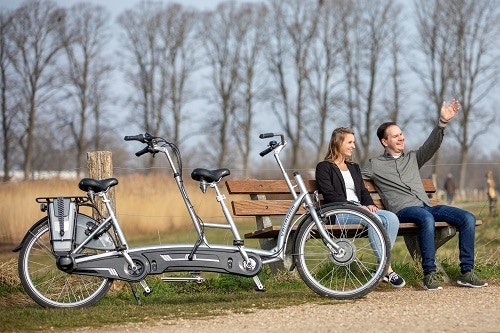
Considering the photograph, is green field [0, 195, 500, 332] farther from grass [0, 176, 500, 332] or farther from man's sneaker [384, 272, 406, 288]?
man's sneaker [384, 272, 406, 288]

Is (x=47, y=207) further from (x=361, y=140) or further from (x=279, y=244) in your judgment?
(x=361, y=140)

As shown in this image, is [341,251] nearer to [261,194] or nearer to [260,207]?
[260,207]

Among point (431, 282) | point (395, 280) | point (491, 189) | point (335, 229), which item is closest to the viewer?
point (335, 229)

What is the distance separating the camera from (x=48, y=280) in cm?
793

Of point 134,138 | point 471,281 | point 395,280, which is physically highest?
point 134,138

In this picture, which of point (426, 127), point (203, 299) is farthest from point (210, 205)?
point (426, 127)

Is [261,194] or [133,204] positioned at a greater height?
[261,194]

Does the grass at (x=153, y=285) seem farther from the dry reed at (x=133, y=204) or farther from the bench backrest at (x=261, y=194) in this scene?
the bench backrest at (x=261, y=194)

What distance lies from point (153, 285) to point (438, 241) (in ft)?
8.12

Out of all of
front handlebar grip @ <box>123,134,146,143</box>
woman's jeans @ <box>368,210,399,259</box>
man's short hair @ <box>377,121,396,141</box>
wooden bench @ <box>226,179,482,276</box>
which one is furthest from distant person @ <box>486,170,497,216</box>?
front handlebar grip @ <box>123,134,146,143</box>

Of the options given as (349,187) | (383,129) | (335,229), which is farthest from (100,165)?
(383,129)

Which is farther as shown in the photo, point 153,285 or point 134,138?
point 153,285

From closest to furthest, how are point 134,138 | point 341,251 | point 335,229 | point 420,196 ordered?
point 134,138, point 341,251, point 335,229, point 420,196

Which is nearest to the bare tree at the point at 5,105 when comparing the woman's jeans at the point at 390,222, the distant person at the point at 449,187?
the distant person at the point at 449,187
